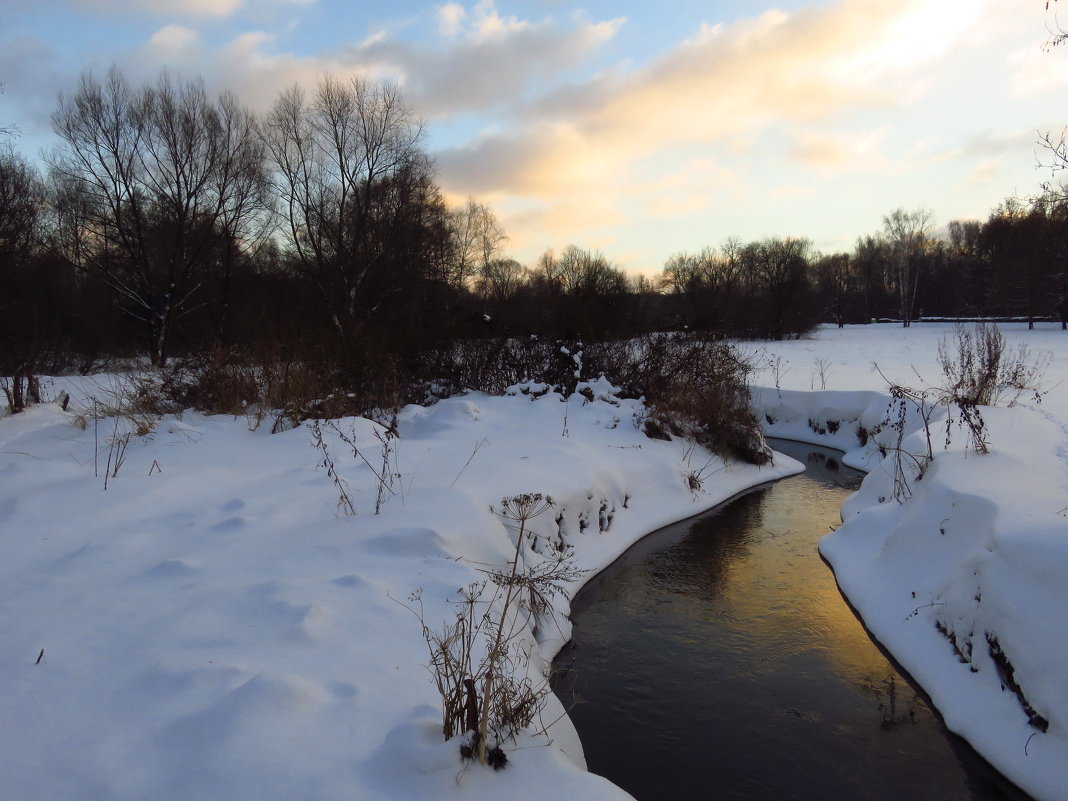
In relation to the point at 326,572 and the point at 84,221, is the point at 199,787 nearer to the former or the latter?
the point at 326,572

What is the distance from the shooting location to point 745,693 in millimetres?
5176

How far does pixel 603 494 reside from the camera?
30.6ft

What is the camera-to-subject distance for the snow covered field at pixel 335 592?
3068 millimetres

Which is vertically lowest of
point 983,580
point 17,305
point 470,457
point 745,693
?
point 745,693

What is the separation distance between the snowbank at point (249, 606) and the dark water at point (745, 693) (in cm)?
52

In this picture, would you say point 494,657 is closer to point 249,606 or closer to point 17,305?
point 249,606

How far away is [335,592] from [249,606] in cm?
61

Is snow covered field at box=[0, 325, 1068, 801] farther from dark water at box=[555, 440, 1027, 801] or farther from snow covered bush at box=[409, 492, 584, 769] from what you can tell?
dark water at box=[555, 440, 1027, 801]

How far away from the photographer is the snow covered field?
307cm

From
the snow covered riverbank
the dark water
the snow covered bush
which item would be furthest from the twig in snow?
the snow covered riverbank

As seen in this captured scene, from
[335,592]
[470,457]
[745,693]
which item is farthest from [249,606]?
[470,457]

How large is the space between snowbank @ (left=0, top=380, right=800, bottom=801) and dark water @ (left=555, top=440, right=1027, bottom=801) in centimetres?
52

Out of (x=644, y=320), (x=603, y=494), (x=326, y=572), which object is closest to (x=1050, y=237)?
(x=644, y=320)

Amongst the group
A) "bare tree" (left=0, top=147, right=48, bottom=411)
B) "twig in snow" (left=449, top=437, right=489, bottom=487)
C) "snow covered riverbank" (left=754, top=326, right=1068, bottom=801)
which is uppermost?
"bare tree" (left=0, top=147, right=48, bottom=411)
